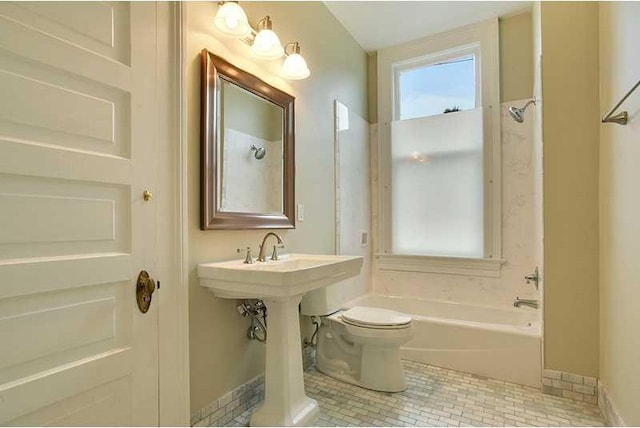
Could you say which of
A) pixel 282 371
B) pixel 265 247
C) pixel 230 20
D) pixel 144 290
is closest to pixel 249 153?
pixel 265 247

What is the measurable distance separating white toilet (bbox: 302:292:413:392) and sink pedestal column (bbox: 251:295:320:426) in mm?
498

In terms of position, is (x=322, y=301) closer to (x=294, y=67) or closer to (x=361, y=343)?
(x=361, y=343)

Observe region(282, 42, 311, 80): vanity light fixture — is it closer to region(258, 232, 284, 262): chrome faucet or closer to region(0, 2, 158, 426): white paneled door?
region(0, 2, 158, 426): white paneled door

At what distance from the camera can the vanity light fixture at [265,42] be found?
1.80 meters

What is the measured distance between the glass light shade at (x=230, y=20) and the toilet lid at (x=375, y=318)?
5.51ft

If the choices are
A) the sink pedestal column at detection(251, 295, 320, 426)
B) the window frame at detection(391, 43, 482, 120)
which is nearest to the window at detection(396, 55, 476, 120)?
the window frame at detection(391, 43, 482, 120)

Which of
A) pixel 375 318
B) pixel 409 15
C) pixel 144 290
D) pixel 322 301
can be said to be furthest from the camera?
pixel 409 15

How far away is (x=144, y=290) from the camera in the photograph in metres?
1.34

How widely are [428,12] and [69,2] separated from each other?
7.92 feet

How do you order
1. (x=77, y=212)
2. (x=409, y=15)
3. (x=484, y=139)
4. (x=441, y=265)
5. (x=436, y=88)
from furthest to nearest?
(x=436, y=88) < (x=441, y=265) < (x=484, y=139) < (x=409, y=15) < (x=77, y=212)

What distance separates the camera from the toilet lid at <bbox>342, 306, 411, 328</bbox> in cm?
198

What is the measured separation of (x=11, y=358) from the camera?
1010mm

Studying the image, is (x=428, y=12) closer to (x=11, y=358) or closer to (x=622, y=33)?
(x=622, y=33)

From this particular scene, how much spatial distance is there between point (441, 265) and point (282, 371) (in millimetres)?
1842
